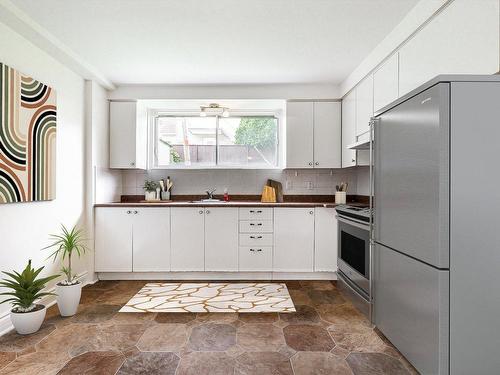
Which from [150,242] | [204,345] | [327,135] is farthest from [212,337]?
[327,135]

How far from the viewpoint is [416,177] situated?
1868 mm

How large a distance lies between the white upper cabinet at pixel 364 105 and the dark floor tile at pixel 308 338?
6.23 feet

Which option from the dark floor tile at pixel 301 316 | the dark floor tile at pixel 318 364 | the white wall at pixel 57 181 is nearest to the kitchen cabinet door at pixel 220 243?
the dark floor tile at pixel 301 316

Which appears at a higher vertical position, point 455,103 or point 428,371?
point 455,103

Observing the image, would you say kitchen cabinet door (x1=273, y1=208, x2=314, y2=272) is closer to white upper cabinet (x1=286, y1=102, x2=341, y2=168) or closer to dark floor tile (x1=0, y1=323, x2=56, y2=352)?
white upper cabinet (x1=286, y1=102, x2=341, y2=168)

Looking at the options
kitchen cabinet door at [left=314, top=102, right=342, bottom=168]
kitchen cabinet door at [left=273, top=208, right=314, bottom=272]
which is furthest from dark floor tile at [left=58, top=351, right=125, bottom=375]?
kitchen cabinet door at [left=314, top=102, right=342, bottom=168]

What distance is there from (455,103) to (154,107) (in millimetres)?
3799

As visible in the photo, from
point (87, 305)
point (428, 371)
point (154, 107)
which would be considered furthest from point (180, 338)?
point (154, 107)

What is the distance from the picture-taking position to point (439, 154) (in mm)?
1649

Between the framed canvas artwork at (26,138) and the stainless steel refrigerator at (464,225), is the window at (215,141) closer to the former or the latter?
the framed canvas artwork at (26,138)

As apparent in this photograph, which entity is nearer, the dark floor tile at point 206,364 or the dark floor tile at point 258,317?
the dark floor tile at point 206,364

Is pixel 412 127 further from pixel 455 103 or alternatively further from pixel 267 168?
pixel 267 168

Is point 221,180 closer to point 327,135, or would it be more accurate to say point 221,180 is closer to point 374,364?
point 327,135

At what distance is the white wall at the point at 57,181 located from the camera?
106 inches
